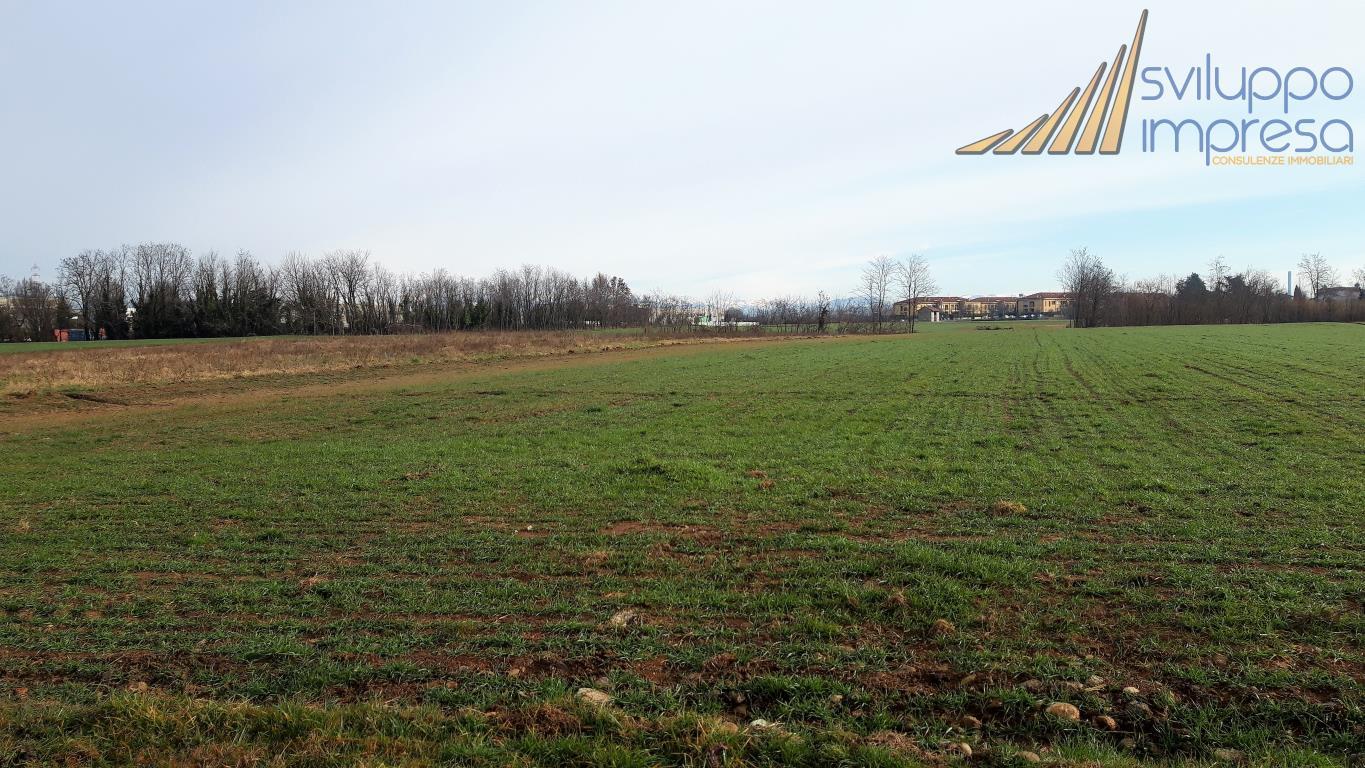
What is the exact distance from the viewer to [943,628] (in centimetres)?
479

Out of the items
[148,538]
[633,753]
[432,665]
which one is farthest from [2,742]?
[148,538]

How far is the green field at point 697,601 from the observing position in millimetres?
3541

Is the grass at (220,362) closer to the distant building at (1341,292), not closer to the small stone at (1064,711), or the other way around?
the small stone at (1064,711)

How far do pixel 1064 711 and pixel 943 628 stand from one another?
1116mm

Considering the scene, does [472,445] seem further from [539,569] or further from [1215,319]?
[1215,319]

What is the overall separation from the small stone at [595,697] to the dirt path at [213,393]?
19.3m

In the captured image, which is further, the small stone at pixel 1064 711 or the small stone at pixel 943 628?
the small stone at pixel 943 628

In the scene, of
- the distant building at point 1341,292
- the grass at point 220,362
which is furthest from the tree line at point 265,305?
the distant building at point 1341,292

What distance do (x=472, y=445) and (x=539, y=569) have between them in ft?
24.4

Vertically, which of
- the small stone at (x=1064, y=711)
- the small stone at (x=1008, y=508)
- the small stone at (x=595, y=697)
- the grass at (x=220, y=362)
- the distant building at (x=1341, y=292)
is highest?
the distant building at (x=1341, y=292)

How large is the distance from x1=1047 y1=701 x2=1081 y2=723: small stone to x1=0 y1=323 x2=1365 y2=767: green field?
0.06 meters

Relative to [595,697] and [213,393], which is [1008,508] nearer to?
[595,697]

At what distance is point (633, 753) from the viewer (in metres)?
3.32

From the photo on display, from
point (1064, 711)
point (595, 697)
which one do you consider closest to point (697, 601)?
point (595, 697)
